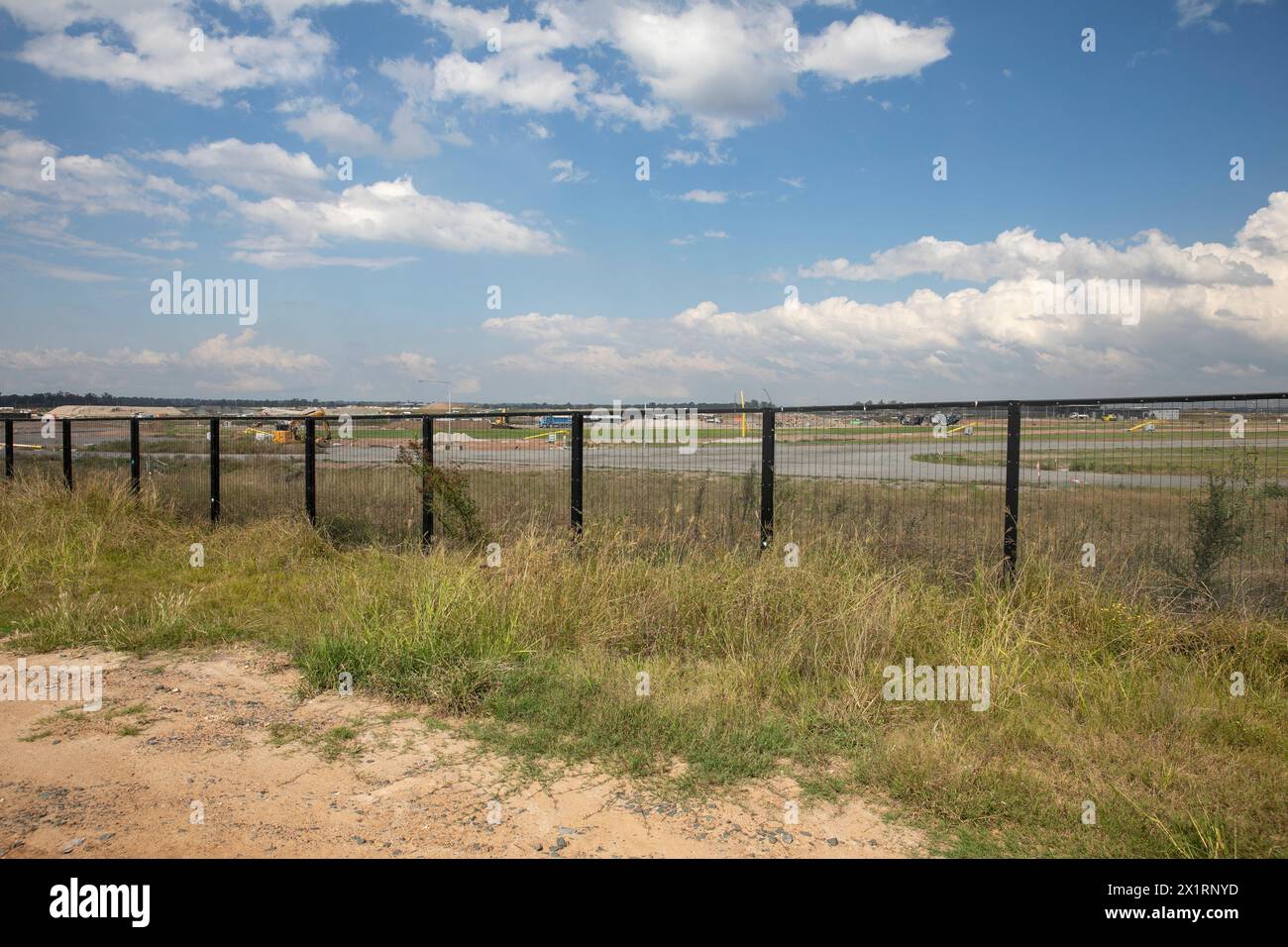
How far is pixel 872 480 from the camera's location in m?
8.79

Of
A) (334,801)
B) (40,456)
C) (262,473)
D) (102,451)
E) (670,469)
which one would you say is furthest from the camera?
(40,456)

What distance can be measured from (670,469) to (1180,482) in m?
5.59

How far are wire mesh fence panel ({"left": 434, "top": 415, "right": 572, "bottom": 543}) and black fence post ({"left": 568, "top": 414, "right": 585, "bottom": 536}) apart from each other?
0.41m

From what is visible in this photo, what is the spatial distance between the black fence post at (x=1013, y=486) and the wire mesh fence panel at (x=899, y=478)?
0.26m

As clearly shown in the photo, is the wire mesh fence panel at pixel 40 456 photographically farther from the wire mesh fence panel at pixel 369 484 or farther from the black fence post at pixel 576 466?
the black fence post at pixel 576 466

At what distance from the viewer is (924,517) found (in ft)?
27.2

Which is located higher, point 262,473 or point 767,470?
point 767,470

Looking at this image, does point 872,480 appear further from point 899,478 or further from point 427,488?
point 427,488
